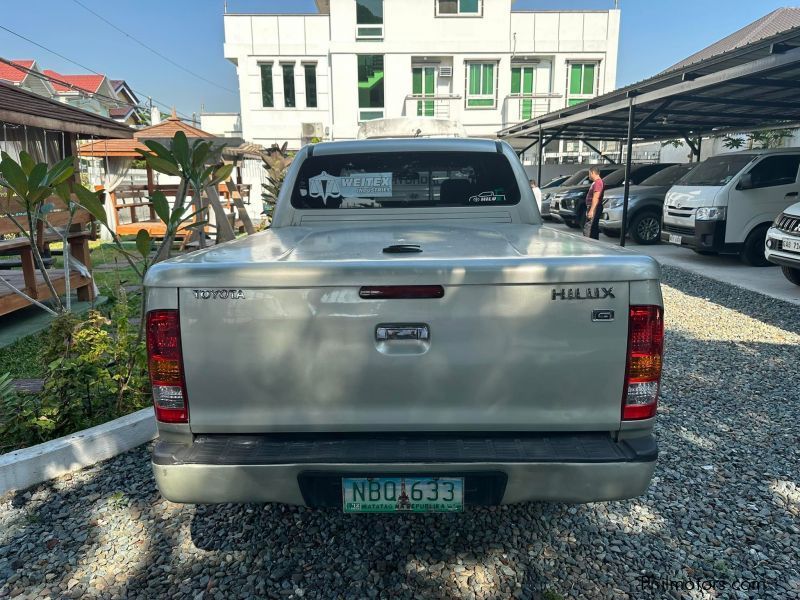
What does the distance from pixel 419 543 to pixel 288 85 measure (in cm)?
2782

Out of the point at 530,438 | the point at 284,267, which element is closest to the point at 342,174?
the point at 284,267

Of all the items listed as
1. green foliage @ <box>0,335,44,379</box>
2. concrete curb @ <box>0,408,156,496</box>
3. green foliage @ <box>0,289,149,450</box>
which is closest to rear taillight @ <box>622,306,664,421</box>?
concrete curb @ <box>0,408,156,496</box>

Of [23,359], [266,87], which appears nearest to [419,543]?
[23,359]

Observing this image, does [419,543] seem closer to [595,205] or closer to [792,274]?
[792,274]

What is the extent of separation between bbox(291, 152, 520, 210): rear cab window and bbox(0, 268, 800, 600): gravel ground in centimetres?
204

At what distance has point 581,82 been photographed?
→ 2745 cm

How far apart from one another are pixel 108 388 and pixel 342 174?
7.12 feet

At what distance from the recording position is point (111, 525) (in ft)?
9.71

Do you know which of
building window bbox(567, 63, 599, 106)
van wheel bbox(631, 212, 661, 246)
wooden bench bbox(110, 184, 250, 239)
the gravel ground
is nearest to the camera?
the gravel ground

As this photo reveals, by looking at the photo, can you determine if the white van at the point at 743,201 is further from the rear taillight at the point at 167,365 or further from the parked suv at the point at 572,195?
the rear taillight at the point at 167,365

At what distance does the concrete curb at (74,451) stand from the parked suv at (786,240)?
8.49 metres

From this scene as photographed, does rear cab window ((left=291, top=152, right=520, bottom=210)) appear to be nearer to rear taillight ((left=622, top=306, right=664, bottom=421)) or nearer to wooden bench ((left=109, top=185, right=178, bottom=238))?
rear taillight ((left=622, top=306, right=664, bottom=421))

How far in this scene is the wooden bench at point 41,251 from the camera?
20.3 ft

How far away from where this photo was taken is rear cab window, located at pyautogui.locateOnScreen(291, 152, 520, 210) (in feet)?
13.0
